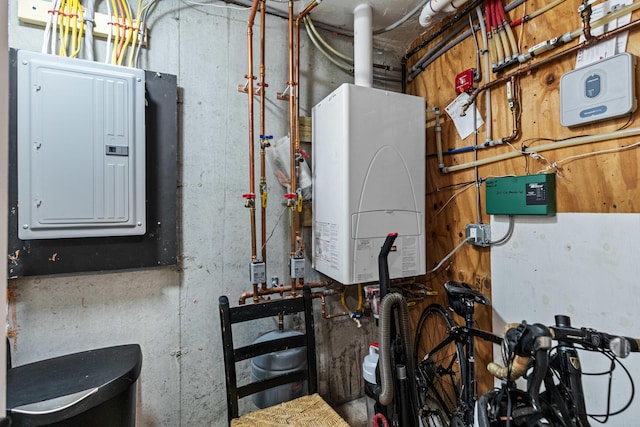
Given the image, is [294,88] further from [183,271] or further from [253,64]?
[183,271]

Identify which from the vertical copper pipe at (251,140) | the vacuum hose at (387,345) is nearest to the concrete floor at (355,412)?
the vacuum hose at (387,345)

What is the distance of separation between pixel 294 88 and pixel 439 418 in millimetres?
1976

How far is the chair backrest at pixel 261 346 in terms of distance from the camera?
4.40 feet

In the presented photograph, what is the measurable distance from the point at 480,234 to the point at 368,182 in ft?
2.10

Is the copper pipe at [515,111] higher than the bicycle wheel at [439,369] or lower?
higher

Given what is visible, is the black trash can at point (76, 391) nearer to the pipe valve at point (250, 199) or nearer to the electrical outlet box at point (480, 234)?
the pipe valve at point (250, 199)

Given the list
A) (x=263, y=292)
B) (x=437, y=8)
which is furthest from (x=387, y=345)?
(x=437, y=8)

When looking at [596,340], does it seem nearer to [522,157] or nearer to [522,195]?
[522,195]

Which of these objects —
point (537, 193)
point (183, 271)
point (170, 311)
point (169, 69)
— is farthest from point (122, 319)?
point (537, 193)

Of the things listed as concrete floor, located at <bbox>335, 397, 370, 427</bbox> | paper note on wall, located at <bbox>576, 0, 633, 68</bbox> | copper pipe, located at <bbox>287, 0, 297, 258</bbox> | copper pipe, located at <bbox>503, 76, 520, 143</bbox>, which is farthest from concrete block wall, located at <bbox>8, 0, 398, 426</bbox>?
paper note on wall, located at <bbox>576, 0, 633, 68</bbox>

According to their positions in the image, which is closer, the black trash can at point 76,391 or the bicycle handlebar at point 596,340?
the bicycle handlebar at point 596,340

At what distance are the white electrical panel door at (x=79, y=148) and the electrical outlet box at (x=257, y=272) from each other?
1.79ft

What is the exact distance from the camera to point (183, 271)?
1538 millimetres

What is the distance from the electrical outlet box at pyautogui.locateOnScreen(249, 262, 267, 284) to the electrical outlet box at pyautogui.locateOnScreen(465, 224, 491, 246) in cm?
111
